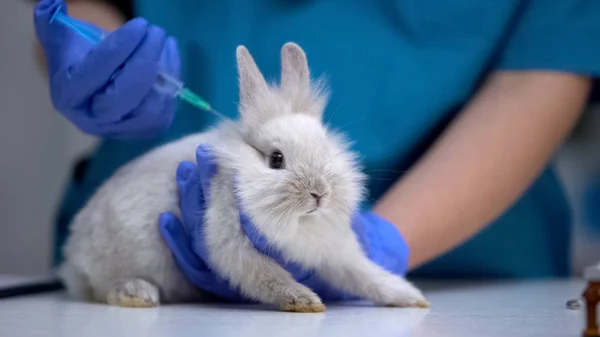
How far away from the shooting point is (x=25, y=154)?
7.09 feet

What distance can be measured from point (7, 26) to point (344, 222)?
Result: 1501 mm

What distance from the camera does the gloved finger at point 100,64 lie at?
117cm

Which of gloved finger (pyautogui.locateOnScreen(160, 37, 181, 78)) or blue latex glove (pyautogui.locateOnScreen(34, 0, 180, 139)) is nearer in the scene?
blue latex glove (pyautogui.locateOnScreen(34, 0, 180, 139))

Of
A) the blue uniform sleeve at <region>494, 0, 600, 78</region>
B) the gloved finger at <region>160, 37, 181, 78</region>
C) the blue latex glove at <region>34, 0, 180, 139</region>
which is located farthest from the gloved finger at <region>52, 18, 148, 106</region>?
the blue uniform sleeve at <region>494, 0, 600, 78</region>

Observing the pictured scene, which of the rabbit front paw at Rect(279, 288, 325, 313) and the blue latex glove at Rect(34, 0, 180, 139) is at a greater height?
the blue latex glove at Rect(34, 0, 180, 139)

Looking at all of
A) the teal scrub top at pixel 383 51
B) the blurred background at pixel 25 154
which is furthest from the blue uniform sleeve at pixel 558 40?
the blurred background at pixel 25 154

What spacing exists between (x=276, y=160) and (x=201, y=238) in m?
0.14

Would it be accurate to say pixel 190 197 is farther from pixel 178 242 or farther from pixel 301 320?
pixel 301 320

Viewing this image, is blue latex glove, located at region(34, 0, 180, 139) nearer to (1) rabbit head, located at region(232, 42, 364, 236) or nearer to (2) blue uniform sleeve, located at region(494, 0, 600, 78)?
(1) rabbit head, located at region(232, 42, 364, 236)

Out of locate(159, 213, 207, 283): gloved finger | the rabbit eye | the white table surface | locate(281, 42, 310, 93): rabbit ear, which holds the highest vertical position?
locate(281, 42, 310, 93): rabbit ear

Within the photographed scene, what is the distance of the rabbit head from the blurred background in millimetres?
1269

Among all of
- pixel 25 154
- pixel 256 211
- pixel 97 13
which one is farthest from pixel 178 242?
pixel 25 154

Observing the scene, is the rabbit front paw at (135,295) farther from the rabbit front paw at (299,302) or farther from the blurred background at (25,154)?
the blurred background at (25,154)

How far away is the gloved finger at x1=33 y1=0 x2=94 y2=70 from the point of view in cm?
124
